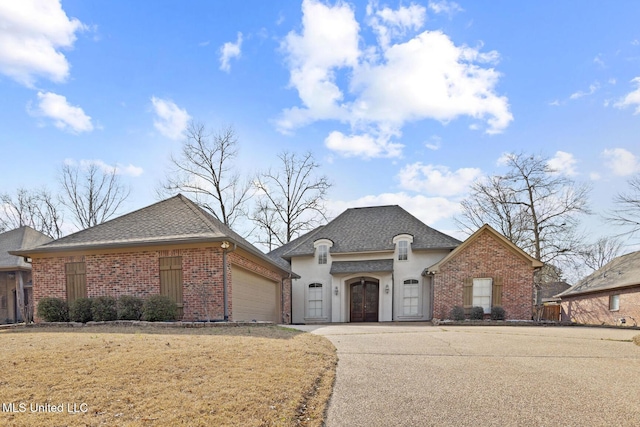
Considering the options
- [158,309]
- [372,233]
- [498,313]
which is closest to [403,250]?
[372,233]

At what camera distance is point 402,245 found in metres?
20.0

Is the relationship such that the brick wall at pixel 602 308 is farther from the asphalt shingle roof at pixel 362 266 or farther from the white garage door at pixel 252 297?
the white garage door at pixel 252 297

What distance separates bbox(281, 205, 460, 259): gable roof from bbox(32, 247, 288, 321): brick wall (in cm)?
888

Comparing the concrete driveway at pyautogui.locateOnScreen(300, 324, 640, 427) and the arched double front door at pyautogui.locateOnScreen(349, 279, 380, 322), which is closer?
the concrete driveway at pyautogui.locateOnScreen(300, 324, 640, 427)

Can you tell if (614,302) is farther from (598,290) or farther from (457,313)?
(457,313)

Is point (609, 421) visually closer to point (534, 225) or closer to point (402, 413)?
point (402, 413)

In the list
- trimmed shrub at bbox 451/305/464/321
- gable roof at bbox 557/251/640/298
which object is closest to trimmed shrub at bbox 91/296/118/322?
trimmed shrub at bbox 451/305/464/321

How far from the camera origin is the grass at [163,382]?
3.67m

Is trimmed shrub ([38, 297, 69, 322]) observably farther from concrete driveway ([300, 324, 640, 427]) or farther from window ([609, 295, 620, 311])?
window ([609, 295, 620, 311])

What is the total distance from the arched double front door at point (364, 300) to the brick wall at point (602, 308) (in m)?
11.4

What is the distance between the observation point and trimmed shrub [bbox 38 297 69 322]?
11.4 metres

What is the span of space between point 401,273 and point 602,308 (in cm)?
1235

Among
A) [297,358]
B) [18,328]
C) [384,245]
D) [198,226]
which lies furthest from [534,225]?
[18,328]

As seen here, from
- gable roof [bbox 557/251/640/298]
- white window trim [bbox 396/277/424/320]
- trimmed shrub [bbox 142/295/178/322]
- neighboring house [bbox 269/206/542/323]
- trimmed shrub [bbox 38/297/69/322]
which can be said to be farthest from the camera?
gable roof [bbox 557/251/640/298]
